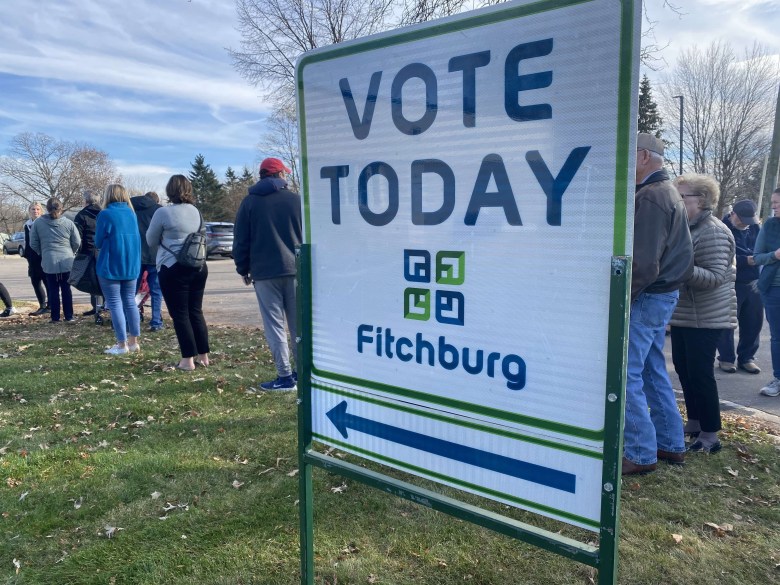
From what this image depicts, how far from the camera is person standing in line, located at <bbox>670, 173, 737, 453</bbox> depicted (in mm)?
3752

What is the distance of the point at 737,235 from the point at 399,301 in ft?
20.2

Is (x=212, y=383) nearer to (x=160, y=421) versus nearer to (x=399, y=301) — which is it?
(x=160, y=421)

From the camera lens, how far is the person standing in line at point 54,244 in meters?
8.34

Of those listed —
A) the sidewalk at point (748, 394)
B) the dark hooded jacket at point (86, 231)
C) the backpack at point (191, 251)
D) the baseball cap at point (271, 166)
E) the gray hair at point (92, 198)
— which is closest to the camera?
the sidewalk at point (748, 394)

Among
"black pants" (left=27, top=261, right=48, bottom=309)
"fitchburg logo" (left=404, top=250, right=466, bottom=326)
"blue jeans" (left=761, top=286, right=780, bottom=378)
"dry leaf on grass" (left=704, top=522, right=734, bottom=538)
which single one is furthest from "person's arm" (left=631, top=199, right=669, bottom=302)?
"black pants" (left=27, top=261, right=48, bottom=309)

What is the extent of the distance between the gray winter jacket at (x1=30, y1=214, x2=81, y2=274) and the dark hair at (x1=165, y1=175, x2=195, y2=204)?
11.7 feet

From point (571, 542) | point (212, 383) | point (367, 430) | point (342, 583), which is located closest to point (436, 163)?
point (367, 430)

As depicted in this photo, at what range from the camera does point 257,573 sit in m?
2.57

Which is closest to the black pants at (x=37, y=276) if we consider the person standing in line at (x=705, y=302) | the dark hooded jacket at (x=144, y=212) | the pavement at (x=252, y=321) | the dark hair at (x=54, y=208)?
the dark hair at (x=54, y=208)

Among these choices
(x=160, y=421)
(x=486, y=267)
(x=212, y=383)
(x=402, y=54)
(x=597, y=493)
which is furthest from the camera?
(x=212, y=383)

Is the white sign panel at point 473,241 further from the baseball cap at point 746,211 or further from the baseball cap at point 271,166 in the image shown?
the baseball cap at point 746,211

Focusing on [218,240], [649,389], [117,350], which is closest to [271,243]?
[117,350]

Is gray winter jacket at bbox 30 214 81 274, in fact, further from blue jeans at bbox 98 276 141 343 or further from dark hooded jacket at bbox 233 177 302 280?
dark hooded jacket at bbox 233 177 302 280

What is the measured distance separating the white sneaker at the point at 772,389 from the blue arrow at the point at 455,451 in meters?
5.04
